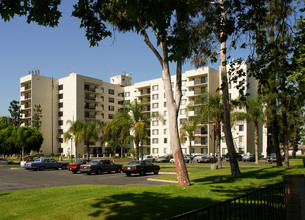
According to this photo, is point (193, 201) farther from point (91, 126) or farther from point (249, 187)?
point (91, 126)

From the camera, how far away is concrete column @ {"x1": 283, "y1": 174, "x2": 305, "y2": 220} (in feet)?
22.4

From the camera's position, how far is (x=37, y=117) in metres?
73.1

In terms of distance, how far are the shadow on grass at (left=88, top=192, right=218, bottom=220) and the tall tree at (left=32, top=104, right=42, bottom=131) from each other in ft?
217

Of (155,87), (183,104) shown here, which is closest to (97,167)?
(183,104)

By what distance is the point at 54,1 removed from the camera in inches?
367

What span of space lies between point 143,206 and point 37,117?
6940 centimetres

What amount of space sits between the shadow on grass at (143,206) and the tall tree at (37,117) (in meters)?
66.3

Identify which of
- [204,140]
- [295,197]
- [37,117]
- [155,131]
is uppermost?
[37,117]

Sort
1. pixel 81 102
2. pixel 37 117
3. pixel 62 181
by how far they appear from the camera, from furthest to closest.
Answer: pixel 81 102 < pixel 37 117 < pixel 62 181

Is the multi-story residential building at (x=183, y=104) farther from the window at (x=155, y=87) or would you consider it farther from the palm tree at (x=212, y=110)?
the palm tree at (x=212, y=110)

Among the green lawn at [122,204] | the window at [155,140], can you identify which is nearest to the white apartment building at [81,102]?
the window at [155,140]

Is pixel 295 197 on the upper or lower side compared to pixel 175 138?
lower

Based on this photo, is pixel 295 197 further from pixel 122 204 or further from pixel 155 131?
pixel 155 131

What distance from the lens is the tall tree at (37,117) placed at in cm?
7262
